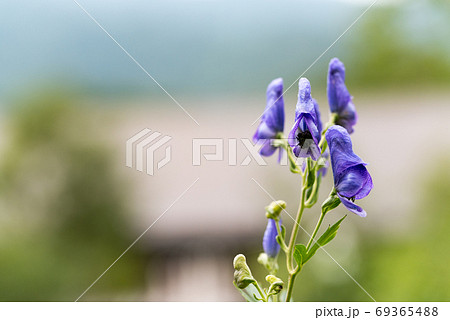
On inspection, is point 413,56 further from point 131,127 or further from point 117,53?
point 117,53

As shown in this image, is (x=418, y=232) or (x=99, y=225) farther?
(x=99, y=225)

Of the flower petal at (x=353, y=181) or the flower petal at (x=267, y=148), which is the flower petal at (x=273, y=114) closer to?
the flower petal at (x=267, y=148)

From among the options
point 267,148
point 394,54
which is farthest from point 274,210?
point 394,54

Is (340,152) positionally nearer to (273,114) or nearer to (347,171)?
(347,171)

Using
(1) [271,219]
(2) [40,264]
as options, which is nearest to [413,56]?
(2) [40,264]

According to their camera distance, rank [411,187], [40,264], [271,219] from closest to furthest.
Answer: [271,219], [411,187], [40,264]

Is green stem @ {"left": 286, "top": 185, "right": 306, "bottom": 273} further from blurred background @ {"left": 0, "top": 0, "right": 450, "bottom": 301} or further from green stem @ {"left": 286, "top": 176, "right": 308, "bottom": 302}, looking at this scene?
blurred background @ {"left": 0, "top": 0, "right": 450, "bottom": 301}

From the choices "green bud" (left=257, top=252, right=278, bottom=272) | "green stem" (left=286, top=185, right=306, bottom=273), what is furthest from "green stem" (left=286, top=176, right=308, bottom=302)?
"green bud" (left=257, top=252, right=278, bottom=272)

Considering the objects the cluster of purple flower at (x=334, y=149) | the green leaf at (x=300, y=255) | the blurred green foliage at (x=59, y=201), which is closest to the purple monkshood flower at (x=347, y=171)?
the cluster of purple flower at (x=334, y=149)
